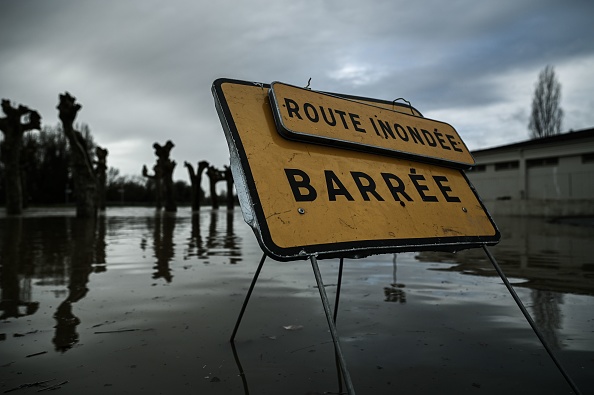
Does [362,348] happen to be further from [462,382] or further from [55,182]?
[55,182]

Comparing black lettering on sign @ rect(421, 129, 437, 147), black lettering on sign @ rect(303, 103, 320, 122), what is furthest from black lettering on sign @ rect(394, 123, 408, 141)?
black lettering on sign @ rect(303, 103, 320, 122)

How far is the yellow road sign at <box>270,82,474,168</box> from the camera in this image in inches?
71.0

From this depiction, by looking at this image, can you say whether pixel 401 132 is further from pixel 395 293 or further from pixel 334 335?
pixel 395 293

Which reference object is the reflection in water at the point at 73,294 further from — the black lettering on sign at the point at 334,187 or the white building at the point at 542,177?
the white building at the point at 542,177

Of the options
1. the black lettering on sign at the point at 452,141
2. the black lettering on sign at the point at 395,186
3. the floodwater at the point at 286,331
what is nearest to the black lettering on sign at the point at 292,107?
the black lettering on sign at the point at 395,186

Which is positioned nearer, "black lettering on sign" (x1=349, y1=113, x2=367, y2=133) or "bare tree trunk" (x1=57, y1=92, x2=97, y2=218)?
"black lettering on sign" (x1=349, y1=113, x2=367, y2=133)

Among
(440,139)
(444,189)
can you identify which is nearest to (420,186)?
(444,189)

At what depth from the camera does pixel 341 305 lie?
10.3 feet

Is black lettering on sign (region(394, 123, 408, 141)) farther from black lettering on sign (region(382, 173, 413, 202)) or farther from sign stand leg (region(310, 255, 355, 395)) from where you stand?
sign stand leg (region(310, 255, 355, 395))

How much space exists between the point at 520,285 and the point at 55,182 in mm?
56582

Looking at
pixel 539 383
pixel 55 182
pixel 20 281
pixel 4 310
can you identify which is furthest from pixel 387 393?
pixel 55 182

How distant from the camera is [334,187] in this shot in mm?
1761

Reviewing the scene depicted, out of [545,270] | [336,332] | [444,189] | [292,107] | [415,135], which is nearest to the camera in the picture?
[336,332]

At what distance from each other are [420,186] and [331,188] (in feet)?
1.83
